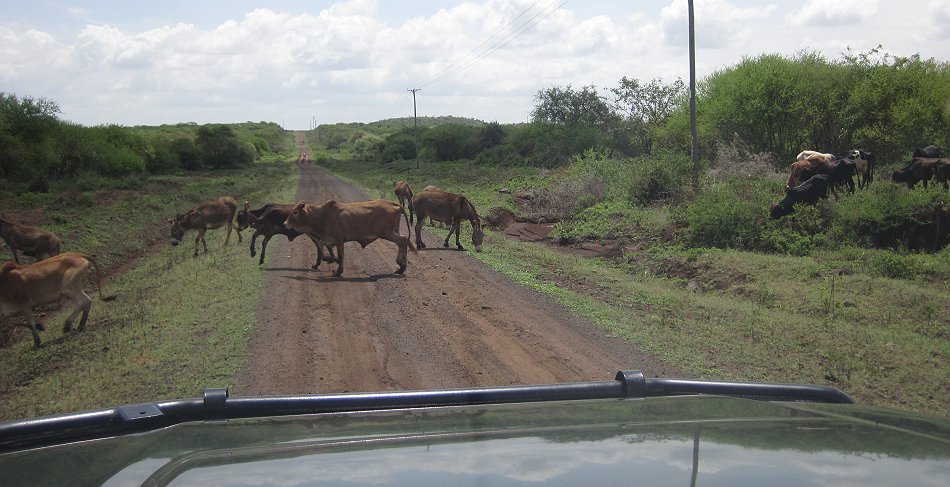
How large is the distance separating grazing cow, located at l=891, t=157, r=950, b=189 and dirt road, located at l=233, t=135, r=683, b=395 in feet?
37.9

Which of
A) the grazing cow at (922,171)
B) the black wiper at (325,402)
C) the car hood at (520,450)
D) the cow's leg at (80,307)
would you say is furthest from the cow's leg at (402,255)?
the grazing cow at (922,171)


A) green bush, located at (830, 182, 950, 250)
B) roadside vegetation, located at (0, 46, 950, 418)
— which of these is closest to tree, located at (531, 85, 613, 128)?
roadside vegetation, located at (0, 46, 950, 418)

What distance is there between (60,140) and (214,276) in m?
36.2

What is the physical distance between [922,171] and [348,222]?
14.1 metres

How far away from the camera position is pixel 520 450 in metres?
2.60

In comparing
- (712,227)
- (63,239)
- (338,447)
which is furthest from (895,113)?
(338,447)

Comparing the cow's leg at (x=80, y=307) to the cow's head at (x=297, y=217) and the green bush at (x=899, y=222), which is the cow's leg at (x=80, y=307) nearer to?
the cow's head at (x=297, y=217)

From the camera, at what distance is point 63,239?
24.0m

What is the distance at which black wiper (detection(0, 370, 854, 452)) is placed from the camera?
A: 3.00m

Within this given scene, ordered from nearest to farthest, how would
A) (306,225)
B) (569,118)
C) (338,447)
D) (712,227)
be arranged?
(338,447), (306,225), (712,227), (569,118)

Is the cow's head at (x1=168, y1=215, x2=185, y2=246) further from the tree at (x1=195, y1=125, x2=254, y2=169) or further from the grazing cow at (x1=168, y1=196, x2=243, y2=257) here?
the tree at (x1=195, y1=125, x2=254, y2=169)

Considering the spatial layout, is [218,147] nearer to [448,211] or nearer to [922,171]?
[448,211]

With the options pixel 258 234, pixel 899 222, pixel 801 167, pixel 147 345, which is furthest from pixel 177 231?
pixel 899 222

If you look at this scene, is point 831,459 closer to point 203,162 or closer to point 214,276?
point 214,276
